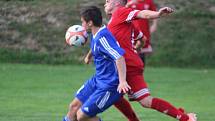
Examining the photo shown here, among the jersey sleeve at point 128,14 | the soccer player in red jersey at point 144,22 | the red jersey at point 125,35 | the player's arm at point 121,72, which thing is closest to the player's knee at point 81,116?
the player's arm at point 121,72

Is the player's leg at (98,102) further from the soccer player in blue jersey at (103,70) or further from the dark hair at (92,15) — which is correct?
the dark hair at (92,15)

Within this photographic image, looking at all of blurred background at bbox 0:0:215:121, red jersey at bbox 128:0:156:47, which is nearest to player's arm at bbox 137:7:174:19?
red jersey at bbox 128:0:156:47

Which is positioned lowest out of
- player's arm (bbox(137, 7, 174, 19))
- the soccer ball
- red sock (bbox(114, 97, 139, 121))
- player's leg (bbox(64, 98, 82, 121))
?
red sock (bbox(114, 97, 139, 121))

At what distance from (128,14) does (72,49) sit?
10898mm

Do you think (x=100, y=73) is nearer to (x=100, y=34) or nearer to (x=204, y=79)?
(x=100, y=34)

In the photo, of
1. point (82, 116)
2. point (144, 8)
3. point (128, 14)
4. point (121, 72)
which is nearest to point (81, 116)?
point (82, 116)

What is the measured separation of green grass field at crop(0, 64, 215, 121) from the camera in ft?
37.7

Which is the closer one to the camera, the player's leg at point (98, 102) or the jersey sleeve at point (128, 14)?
the player's leg at point (98, 102)

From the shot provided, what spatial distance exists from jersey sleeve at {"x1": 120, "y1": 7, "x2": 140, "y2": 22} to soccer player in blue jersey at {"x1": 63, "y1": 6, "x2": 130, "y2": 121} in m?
0.46

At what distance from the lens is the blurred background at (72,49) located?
621 inches

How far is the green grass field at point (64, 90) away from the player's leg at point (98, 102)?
1959 mm

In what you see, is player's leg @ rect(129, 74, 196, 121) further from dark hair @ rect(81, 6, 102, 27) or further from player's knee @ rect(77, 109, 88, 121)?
dark hair @ rect(81, 6, 102, 27)

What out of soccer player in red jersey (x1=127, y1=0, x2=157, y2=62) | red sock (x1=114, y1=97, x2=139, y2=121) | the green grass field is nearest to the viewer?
red sock (x1=114, y1=97, x2=139, y2=121)

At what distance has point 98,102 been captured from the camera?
884cm
